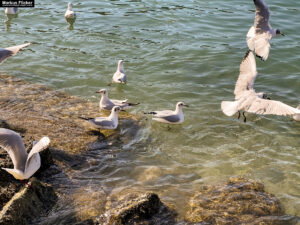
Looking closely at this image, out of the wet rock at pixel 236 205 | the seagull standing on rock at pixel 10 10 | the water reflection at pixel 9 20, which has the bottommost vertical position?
the wet rock at pixel 236 205

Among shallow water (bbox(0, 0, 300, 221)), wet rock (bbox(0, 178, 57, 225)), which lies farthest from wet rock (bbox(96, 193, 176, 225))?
wet rock (bbox(0, 178, 57, 225))

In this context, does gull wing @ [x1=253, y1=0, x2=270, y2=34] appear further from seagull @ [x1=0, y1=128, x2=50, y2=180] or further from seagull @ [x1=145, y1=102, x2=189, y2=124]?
seagull @ [x1=0, y1=128, x2=50, y2=180]

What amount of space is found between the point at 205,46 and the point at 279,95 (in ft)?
12.3

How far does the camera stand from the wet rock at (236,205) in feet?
20.3

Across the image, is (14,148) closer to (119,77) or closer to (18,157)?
(18,157)

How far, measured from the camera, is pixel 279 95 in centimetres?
1073

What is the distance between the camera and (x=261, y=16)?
1012 cm

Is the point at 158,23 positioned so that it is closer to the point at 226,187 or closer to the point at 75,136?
the point at 75,136

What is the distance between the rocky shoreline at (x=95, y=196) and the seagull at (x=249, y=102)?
1.60 meters

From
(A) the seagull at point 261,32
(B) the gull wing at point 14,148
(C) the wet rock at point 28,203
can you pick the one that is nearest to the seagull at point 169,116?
(A) the seagull at point 261,32

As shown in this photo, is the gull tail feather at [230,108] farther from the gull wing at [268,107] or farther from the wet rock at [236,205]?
the wet rock at [236,205]

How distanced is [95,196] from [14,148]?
58.5 inches

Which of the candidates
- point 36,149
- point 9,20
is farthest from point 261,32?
point 9,20

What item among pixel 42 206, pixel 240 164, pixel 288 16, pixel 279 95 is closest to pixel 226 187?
pixel 240 164
